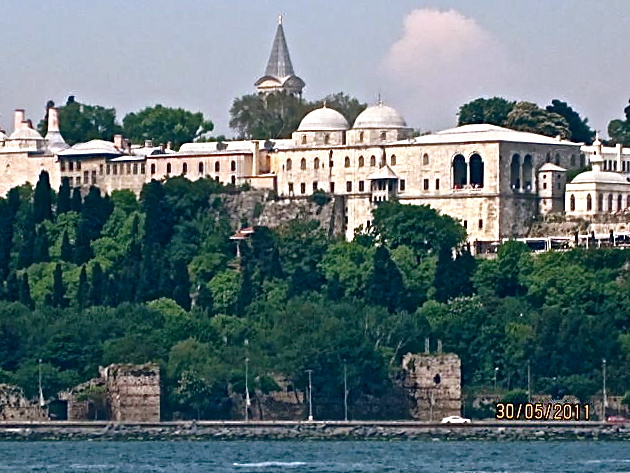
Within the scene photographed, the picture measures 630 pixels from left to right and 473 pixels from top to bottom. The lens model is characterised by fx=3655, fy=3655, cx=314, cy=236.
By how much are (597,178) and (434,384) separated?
1597cm

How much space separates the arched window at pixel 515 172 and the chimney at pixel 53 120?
21.8 m

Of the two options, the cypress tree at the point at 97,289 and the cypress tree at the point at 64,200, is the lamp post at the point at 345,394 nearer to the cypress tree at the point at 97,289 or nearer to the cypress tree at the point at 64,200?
the cypress tree at the point at 97,289

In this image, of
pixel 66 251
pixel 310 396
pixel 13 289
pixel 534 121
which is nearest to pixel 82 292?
pixel 13 289

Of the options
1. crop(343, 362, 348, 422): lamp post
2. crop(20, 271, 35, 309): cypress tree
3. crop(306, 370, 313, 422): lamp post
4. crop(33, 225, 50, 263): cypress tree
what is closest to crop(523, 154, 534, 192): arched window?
crop(343, 362, 348, 422): lamp post

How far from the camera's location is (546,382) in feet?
376

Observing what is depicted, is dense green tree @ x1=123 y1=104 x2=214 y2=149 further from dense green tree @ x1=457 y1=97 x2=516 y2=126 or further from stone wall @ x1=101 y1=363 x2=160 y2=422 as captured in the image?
stone wall @ x1=101 y1=363 x2=160 y2=422

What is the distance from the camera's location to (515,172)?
12706 centimetres

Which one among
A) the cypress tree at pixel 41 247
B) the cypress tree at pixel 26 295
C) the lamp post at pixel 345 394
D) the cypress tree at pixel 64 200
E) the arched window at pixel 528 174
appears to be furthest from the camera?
the cypress tree at pixel 64 200

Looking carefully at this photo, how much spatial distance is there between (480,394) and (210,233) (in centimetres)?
1833

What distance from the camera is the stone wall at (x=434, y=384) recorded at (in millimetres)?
113625

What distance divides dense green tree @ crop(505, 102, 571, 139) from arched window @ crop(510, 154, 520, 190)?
895 cm

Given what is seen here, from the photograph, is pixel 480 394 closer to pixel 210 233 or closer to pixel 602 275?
pixel 602 275

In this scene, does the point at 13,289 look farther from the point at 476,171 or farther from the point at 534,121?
the point at 534,121

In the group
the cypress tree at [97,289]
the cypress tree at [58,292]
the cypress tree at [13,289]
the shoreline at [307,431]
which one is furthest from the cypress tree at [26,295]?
the shoreline at [307,431]
